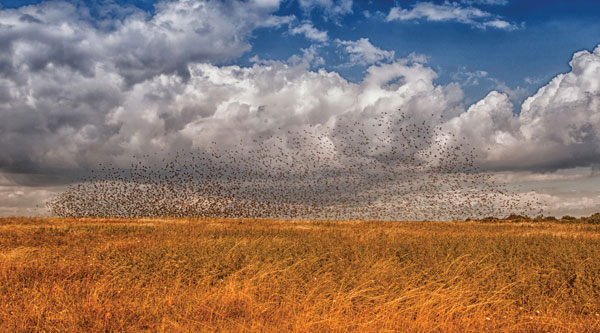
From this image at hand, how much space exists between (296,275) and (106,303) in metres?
3.90

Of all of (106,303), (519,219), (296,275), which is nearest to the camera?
(106,303)

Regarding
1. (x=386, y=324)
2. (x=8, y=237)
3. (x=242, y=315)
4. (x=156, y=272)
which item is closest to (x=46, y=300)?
(x=156, y=272)

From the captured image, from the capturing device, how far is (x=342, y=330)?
648 centimetres

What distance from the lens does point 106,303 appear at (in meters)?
7.71

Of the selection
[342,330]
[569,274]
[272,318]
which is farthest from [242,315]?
[569,274]

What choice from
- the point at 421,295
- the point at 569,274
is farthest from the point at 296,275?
the point at 569,274

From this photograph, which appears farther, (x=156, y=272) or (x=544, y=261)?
(x=544, y=261)

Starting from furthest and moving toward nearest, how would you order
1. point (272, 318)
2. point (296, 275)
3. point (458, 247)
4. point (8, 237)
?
point (8, 237)
point (458, 247)
point (296, 275)
point (272, 318)

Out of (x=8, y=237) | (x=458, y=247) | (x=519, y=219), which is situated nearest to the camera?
(x=458, y=247)

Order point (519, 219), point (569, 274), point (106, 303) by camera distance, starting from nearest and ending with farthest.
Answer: point (106, 303), point (569, 274), point (519, 219)

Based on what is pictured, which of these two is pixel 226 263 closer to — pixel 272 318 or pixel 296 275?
pixel 296 275

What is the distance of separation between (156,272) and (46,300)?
2.95 meters

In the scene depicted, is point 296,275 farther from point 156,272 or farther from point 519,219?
point 519,219

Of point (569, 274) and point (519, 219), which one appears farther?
point (519, 219)
